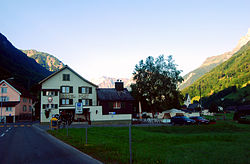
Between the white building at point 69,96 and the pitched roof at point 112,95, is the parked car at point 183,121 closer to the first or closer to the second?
the white building at point 69,96

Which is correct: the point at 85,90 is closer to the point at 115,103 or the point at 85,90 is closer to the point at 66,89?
the point at 66,89

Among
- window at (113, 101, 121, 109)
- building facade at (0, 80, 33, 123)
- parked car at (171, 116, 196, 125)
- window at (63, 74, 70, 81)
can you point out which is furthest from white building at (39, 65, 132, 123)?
building facade at (0, 80, 33, 123)

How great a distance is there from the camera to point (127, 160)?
29.5ft

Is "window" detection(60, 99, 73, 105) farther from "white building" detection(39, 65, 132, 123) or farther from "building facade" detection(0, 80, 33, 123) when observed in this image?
"building facade" detection(0, 80, 33, 123)

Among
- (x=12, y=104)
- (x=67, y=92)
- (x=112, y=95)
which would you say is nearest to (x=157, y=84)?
(x=112, y=95)

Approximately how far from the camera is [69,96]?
173 ft

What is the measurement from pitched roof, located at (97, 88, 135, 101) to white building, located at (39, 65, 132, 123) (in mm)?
2218

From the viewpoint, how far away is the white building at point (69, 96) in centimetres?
4688

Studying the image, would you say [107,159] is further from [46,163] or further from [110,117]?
[110,117]

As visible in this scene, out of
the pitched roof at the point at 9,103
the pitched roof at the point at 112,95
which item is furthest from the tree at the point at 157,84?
the pitched roof at the point at 9,103

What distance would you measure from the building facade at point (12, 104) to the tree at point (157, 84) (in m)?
34.8

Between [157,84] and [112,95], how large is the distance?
1439cm

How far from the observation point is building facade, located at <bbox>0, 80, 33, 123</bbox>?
62812 millimetres

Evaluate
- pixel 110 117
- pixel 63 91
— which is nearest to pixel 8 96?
pixel 63 91
